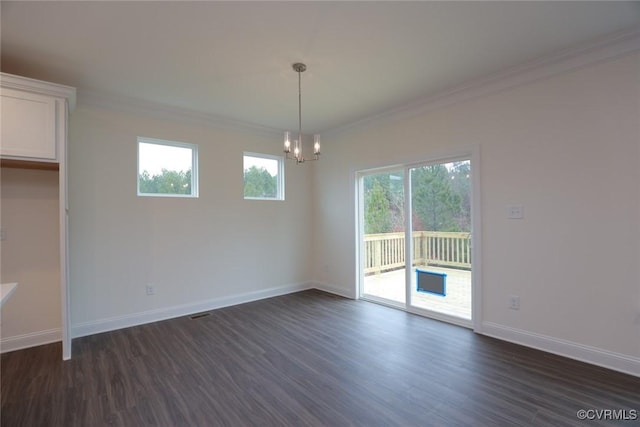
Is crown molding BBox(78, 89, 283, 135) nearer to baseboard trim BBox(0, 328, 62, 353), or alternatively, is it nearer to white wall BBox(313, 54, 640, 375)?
baseboard trim BBox(0, 328, 62, 353)

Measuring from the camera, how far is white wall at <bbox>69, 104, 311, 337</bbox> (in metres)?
3.38

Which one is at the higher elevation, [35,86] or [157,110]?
[157,110]

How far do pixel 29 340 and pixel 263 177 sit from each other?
3.40 m

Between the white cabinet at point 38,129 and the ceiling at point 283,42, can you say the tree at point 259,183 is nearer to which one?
the ceiling at point 283,42

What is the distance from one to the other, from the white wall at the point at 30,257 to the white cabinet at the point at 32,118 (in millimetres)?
644

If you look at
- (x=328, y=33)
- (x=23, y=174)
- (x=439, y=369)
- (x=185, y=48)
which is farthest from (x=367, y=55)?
(x=23, y=174)

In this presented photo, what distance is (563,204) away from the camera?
2.76 meters

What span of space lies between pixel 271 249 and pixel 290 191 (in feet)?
3.48

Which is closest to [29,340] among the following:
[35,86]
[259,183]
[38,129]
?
[38,129]

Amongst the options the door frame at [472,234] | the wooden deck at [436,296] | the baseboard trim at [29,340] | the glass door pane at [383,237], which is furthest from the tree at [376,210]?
the baseboard trim at [29,340]

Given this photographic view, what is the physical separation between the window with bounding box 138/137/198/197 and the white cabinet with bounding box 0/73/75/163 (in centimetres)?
106

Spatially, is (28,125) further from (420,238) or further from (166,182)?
(420,238)

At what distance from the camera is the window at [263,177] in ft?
15.6

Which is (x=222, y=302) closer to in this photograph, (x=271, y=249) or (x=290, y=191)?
(x=271, y=249)
